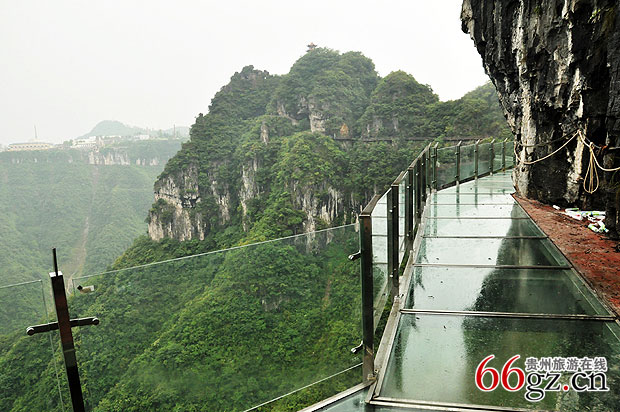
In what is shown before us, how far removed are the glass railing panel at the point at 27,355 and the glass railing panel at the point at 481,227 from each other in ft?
12.9

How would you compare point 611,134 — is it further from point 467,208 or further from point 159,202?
point 159,202

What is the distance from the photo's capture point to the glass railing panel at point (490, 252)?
3.75 m

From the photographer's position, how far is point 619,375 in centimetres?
199

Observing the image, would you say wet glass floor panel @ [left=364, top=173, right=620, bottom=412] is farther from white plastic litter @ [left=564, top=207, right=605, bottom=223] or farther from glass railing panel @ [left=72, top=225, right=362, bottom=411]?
white plastic litter @ [left=564, top=207, right=605, bottom=223]

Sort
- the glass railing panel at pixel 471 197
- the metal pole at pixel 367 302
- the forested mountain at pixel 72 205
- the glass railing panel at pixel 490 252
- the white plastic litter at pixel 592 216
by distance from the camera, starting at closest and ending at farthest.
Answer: the metal pole at pixel 367 302
the glass railing panel at pixel 490 252
the white plastic litter at pixel 592 216
the glass railing panel at pixel 471 197
the forested mountain at pixel 72 205

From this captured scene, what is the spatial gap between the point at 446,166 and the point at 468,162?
1065 mm

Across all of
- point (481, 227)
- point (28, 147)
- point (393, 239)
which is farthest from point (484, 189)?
point (28, 147)

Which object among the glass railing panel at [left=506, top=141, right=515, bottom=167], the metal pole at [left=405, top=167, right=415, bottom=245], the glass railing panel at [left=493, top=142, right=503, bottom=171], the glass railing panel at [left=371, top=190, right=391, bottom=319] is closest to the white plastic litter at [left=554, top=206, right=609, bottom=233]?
the metal pole at [left=405, top=167, right=415, bottom=245]

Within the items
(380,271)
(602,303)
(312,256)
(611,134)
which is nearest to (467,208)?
(611,134)

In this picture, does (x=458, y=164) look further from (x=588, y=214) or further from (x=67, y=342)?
A: (x=67, y=342)

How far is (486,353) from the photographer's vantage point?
2.28m

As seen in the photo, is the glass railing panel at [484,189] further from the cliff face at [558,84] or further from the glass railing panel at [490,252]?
the glass railing panel at [490,252]

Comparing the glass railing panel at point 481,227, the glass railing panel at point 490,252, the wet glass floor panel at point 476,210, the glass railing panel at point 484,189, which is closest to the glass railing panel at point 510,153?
the glass railing panel at point 484,189

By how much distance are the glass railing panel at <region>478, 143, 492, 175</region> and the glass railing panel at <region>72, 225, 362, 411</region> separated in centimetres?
794
